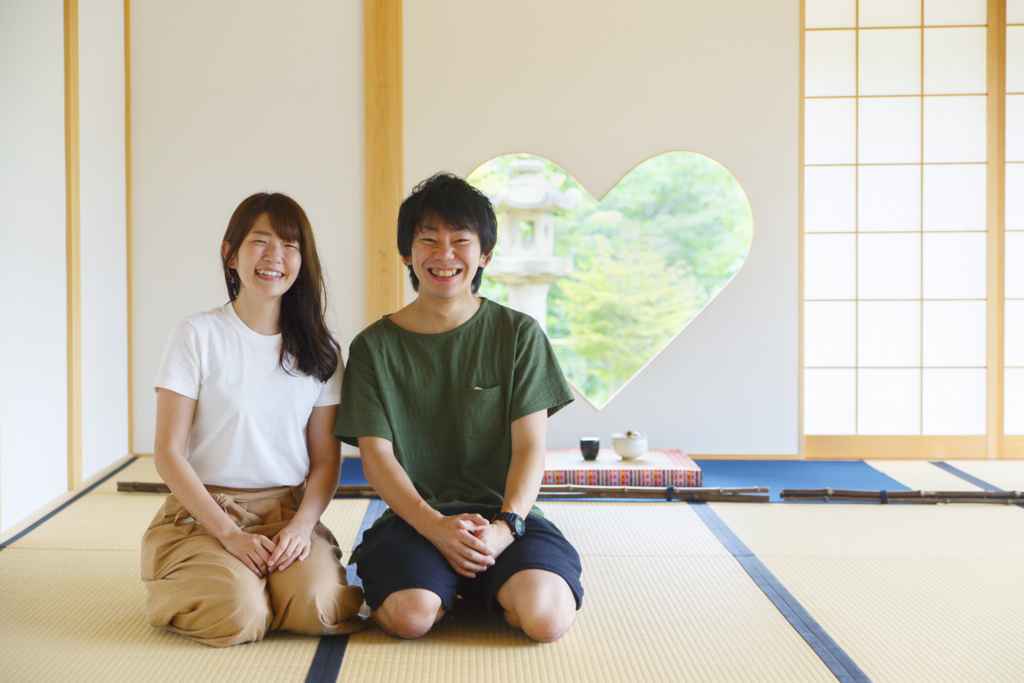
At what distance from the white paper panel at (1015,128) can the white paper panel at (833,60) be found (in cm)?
72

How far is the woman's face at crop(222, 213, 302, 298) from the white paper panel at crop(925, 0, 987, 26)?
3.35 m

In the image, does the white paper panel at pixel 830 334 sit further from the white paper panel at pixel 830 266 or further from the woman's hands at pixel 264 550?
the woman's hands at pixel 264 550

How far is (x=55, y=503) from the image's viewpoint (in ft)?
9.37

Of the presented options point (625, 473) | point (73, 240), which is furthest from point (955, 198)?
point (73, 240)

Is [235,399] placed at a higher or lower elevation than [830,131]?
lower

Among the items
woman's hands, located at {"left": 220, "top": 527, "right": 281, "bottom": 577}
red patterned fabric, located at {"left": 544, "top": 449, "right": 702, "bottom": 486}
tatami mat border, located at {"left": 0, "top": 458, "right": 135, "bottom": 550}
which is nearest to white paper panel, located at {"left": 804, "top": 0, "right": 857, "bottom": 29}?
red patterned fabric, located at {"left": 544, "top": 449, "right": 702, "bottom": 486}

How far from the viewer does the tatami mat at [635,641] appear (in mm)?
1583

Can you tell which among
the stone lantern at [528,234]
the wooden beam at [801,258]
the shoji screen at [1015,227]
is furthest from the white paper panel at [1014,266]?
the stone lantern at [528,234]

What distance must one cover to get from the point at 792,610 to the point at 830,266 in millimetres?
2271

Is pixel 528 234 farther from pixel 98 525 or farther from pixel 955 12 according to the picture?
pixel 98 525

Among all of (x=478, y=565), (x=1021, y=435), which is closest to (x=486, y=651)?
(x=478, y=565)

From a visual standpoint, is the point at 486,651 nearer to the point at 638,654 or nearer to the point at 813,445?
the point at 638,654

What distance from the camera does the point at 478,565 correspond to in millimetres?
1713

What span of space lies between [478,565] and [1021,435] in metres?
3.22
